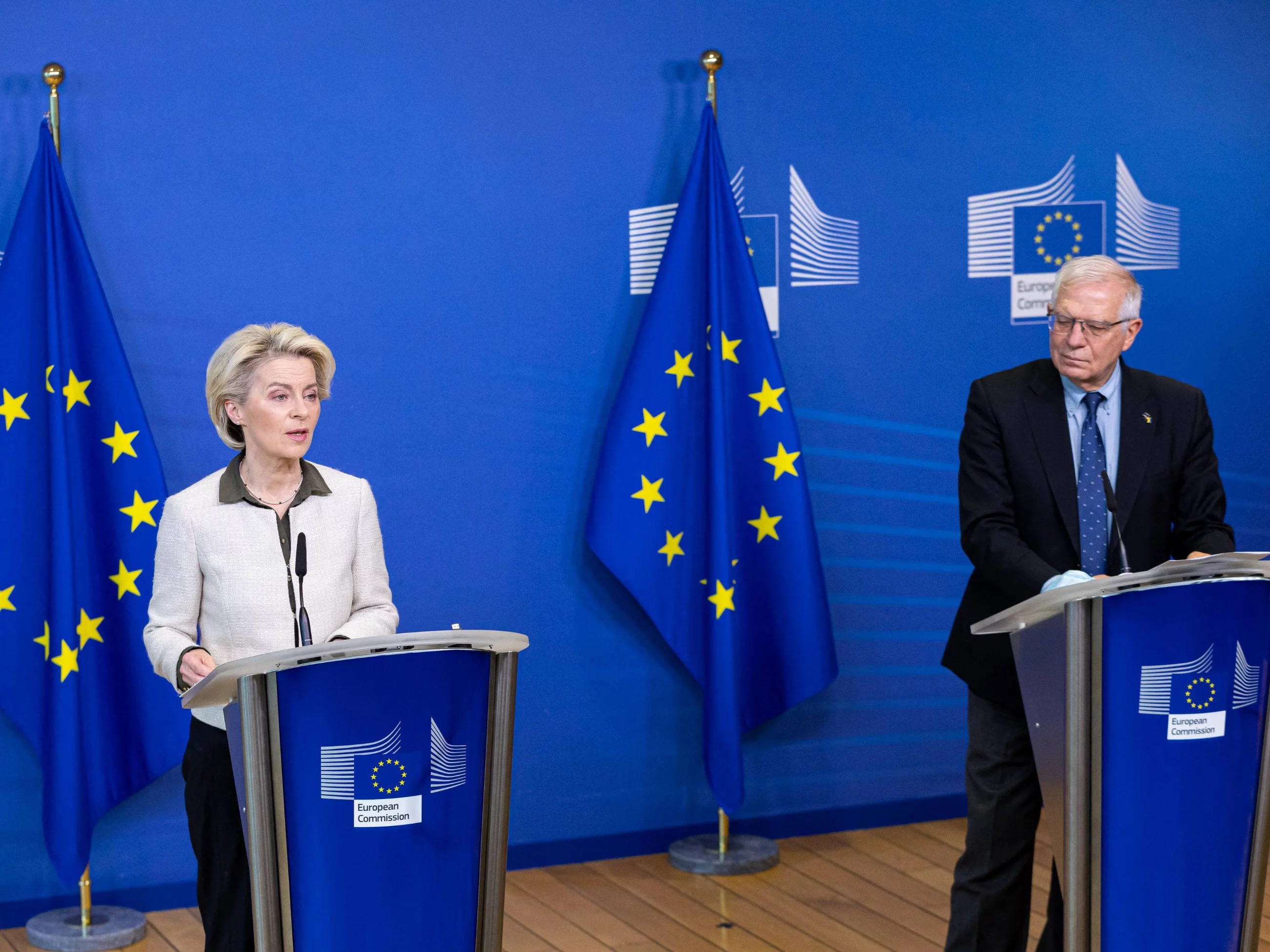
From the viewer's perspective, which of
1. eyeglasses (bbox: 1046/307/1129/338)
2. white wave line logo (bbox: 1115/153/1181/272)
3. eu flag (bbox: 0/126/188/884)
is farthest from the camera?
white wave line logo (bbox: 1115/153/1181/272)

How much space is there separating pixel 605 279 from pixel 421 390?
0.69 meters

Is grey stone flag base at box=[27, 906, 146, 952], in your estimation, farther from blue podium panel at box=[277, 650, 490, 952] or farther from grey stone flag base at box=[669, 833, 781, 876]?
blue podium panel at box=[277, 650, 490, 952]

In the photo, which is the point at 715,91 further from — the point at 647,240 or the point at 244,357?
the point at 244,357

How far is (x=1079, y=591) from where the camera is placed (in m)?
2.39

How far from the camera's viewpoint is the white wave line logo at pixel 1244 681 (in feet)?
8.21

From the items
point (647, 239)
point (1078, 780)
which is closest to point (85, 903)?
point (647, 239)

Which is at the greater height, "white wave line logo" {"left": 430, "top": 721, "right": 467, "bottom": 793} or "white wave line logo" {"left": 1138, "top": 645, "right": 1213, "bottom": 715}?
"white wave line logo" {"left": 1138, "top": 645, "right": 1213, "bottom": 715}

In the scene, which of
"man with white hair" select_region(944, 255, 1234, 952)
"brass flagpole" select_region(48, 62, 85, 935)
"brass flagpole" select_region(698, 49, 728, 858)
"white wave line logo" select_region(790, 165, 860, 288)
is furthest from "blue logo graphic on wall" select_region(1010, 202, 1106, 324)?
"brass flagpole" select_region(48, 62, 85, 935)

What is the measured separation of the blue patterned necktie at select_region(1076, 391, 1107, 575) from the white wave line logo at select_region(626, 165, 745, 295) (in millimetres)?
1767

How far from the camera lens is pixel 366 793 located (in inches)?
83.1

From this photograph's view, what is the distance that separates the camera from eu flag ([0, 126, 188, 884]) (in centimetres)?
381

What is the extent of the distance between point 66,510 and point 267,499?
4.40 ft

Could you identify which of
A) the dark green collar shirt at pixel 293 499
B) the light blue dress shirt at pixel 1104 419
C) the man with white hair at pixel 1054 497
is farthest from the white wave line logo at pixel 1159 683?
the dark green collar shirt at pixel 293 499

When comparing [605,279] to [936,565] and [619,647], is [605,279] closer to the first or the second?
[619,647]
